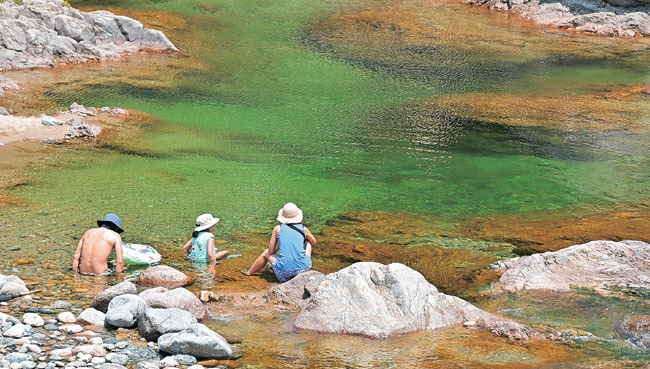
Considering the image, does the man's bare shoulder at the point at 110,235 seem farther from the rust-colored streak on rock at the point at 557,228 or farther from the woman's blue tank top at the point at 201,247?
the rust-colored streak on rock at the point at 557,228

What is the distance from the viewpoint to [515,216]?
531 inches

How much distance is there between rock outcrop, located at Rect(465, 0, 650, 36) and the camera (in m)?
31.1

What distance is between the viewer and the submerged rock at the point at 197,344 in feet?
22.6

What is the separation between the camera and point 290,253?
9.95 metres

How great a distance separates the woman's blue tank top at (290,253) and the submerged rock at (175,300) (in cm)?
175

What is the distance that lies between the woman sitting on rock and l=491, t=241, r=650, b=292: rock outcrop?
2615mm

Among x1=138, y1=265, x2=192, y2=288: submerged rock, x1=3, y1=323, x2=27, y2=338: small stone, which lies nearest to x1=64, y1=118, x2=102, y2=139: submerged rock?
x1=138, y1=265, x2=192, y2=288: submerged rock

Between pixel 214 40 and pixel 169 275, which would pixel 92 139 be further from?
pixel 214 40

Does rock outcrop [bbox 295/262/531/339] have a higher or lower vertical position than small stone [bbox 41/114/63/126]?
lower

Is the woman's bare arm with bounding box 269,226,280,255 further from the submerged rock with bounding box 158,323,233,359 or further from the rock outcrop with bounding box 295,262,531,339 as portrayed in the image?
the submerged rock with bounding box 158,323,233,359

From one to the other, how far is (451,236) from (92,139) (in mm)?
9202

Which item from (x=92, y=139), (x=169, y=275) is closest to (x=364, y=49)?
(x=92, y=139)

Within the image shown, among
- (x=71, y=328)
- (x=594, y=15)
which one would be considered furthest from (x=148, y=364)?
(x=594, y=15)

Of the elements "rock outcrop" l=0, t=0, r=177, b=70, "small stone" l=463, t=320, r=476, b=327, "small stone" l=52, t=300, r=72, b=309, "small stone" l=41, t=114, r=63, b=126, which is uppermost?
"rock outcrop" l=0, t=0, r=177, b=70
